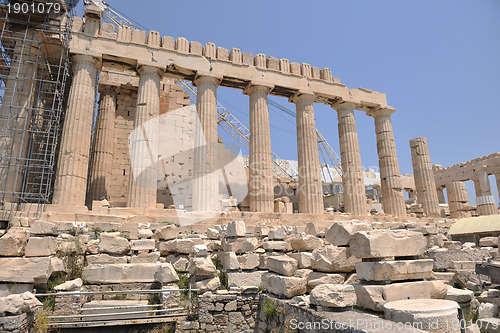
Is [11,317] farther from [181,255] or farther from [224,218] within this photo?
[224,218]

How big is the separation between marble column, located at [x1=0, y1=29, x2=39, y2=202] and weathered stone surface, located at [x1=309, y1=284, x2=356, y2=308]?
13514 millimetres

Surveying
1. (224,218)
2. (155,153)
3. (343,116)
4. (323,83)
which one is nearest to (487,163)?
(343,116)

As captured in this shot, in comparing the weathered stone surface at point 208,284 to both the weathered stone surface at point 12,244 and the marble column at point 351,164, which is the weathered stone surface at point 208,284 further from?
the marble column at point 351,164

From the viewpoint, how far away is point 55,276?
7855 millimetres

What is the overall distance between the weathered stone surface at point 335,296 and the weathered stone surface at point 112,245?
569 cm

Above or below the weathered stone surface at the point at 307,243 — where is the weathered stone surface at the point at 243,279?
below

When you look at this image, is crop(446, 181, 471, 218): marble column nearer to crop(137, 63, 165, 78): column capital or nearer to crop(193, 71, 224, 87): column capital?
crop(193, 71, 224, 87): column capital

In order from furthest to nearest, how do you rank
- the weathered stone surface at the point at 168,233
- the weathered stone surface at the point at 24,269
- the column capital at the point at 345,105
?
the column capital at the point at 345,105 → the weathered stone surface at the point at 168,233 → the weathered stone surface at the point at 24,269

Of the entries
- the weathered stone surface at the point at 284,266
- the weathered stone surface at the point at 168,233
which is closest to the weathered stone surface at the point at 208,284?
the weathered stone surface at the point at 284,266

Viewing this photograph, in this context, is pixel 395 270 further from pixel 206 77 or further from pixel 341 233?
pixel 206 77

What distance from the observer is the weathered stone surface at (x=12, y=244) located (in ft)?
23.4

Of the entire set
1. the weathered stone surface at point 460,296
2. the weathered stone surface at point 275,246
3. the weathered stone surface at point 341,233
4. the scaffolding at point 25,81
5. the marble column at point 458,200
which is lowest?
the weathered stone surface at point 460,296

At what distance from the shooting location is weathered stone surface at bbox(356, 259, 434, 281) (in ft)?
17.0

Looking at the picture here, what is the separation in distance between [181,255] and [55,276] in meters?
2.99
